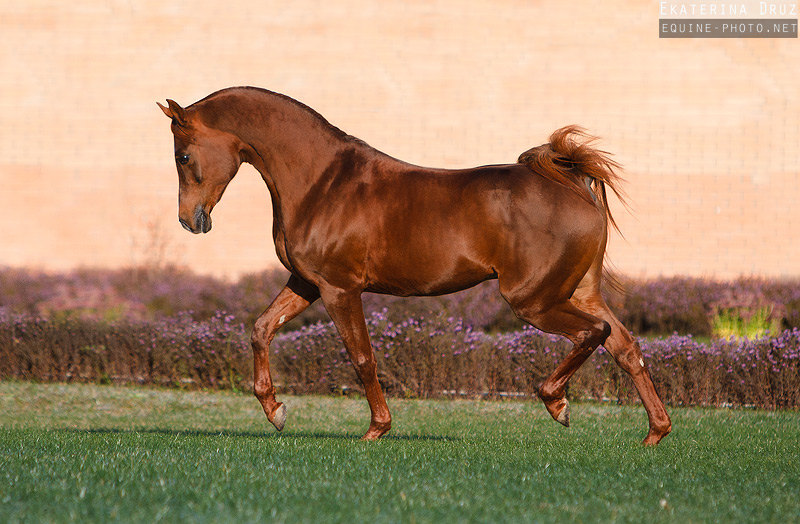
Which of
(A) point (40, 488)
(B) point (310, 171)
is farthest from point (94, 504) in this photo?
(B) point (310, 171)

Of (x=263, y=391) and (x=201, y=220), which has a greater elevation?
(x=201, y=220)

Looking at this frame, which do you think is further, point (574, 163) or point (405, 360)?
point (405, 360)

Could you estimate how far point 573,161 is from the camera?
716cm

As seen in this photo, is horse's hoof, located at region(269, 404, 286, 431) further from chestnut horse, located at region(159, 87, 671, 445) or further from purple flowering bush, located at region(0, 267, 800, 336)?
purple flowering bush, located at region(0, 267, 800, 336)

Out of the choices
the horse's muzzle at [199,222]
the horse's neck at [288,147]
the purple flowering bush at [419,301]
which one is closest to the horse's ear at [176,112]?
the horse's neck at [288,147]

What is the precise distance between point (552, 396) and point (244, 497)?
284 cm

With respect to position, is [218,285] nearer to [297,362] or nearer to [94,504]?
[297,362]

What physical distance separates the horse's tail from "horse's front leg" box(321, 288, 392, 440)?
5.85ft

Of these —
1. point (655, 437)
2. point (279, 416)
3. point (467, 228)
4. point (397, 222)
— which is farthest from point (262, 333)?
point (655, 437)

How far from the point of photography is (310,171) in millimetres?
7035

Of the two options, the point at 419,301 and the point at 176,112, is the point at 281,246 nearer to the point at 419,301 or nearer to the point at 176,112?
the point at 176,112

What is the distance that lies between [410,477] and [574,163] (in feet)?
10.1

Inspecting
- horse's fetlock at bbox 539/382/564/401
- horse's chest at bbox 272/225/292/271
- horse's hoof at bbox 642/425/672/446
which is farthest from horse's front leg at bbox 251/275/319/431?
horse's hoof at bbox 642/425/672/446

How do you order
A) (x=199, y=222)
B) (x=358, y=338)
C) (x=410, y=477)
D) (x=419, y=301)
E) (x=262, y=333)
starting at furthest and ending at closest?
(x=419, y=301)
(x=199, y=222)
(x=262, y=333)
(x=358, y=338)
(x=410, y=477)
